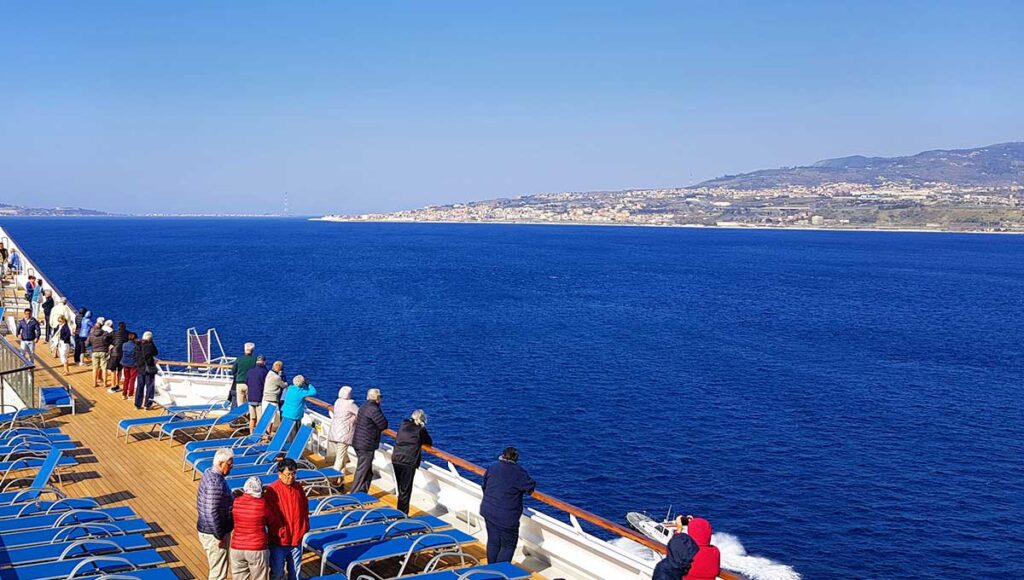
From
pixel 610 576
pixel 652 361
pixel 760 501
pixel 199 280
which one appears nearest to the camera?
pixel 610 576

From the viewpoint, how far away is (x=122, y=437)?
13.0 metres

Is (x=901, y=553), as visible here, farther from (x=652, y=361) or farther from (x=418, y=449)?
(x=652, y=361)

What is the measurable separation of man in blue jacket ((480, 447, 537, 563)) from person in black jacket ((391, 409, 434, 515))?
63.5 inches

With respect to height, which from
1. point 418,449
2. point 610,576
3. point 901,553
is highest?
point 418,449

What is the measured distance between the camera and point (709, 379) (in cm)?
4266

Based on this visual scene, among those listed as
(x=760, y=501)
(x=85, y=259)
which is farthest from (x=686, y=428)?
(x=85, y=259)

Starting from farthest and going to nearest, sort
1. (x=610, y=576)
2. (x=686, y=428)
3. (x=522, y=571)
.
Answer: (x=686, y=428), (x=610, y=576), (x=522, y=571)

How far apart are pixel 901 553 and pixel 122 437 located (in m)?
19.7

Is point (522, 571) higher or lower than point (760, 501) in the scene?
higher

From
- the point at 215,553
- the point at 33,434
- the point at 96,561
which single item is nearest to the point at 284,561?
the point at 215,553

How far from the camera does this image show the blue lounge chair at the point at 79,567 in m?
6.28

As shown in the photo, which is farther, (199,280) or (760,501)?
(199,280)

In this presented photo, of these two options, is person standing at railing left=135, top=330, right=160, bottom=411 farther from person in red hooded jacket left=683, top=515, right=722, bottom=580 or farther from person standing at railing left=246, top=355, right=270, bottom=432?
person in red hooded jacket left=683, top=515, right=722, bottom=580

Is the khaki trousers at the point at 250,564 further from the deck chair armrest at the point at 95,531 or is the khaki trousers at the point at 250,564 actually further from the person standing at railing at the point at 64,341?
the person standing at railing at the point at 64,341
